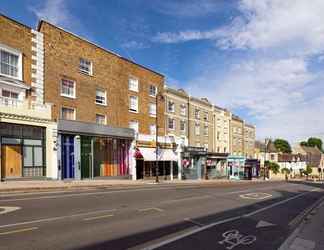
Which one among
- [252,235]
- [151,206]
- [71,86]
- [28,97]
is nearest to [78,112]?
[71,86]

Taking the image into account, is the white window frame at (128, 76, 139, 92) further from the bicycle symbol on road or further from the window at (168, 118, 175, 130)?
the bicycle symbol on road

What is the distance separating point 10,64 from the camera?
29703mm

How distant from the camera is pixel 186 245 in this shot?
9.40 metres

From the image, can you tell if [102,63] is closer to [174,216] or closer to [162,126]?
[162,126]

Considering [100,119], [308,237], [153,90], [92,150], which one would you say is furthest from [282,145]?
[308,237]

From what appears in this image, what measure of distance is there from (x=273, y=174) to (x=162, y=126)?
192ft

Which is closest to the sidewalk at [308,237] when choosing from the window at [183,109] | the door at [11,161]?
the door at [11,161]

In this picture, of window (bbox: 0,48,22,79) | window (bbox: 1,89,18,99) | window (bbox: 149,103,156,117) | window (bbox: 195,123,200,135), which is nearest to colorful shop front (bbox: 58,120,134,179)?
window (bbox: 1,89,18,99)

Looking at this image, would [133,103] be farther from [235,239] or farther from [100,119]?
[235,239]

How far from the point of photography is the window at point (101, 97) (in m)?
39.5

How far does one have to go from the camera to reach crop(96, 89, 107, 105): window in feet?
129

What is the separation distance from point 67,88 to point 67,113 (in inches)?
83.0

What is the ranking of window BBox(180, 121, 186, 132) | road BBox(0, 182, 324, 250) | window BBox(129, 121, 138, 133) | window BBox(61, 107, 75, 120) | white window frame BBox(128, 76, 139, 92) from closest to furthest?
1. road BBox(0, 182, 324, 250)
2. window BBox(61, 107, 75, 120)
3. window BBox(129, 121, 138, 133)
4. white window frame BBox(128, 76, 139, 92)
5. window BBox(180, 121, 186, 132)

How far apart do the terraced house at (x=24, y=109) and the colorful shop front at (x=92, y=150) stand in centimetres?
148
